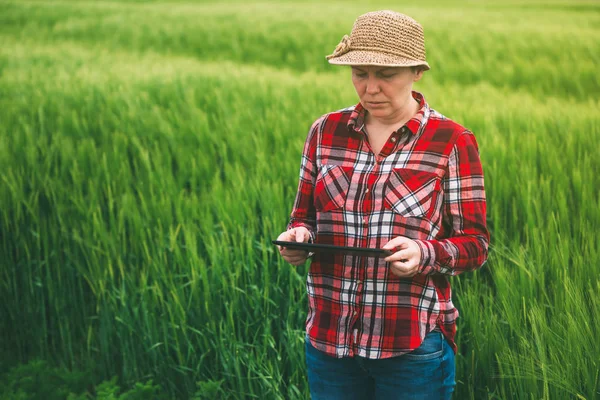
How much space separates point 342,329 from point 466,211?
335 mm

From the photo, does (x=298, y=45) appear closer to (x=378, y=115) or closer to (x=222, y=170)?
(x=222, y=170)

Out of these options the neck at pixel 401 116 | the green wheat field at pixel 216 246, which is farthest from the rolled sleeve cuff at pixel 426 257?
the green wheat field at pixel 216 246

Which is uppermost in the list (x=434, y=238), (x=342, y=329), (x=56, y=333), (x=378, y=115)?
(x=378, y=115)

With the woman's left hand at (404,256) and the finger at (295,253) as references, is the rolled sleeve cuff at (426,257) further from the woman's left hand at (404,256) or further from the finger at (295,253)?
the finger at (295,253)

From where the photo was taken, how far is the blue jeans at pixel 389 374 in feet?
3.99

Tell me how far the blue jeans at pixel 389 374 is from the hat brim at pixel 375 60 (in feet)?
1.73

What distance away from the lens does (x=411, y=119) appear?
123 centimetres

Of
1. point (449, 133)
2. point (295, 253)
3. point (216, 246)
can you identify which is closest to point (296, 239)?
point (295, 253)

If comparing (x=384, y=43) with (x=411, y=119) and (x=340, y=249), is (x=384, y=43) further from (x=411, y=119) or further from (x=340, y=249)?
(x=340, y=249)

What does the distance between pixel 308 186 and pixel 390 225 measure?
224mm

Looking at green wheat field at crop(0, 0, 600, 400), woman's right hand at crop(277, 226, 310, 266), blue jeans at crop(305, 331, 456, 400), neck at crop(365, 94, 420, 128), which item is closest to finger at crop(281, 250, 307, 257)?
woman's right hand at crop(277, 226, 310, 266)

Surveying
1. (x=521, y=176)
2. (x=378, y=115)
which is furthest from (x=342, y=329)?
(x=521, y=176)

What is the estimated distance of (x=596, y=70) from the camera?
493 cm

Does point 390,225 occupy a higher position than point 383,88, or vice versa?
point 383,88
